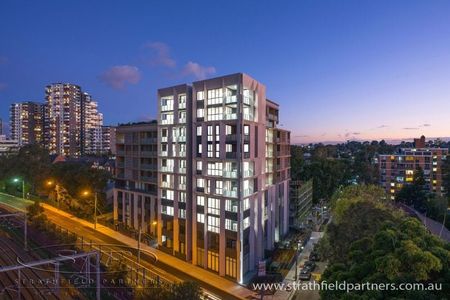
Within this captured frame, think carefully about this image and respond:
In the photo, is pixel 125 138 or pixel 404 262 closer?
pixel 404 262

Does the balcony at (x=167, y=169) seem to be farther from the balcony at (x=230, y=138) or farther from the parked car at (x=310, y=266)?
the parked car at (x=310, y=266)

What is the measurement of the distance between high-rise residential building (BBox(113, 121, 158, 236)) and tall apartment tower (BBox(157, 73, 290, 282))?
592 cm

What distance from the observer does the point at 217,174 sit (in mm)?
44500

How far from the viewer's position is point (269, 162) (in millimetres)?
55094

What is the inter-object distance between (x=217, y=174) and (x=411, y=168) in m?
90.1

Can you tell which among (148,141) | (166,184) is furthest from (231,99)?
(148,141)

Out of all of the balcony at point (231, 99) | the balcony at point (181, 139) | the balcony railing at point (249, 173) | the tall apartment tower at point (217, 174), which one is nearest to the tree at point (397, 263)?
the balcony railing at point (249, 173)

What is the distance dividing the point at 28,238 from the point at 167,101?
106 feet

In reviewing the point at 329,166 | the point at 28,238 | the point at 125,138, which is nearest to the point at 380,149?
the point at 329,166

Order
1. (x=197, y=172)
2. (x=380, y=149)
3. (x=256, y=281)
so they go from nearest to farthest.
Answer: (x=256, y=281)
(x=197, y=172)
(x=380, y=149)

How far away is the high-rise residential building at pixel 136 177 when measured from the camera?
192 ft

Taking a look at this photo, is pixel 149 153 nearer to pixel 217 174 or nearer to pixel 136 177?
pixel 136 177

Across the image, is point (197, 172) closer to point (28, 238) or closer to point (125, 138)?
point (125, 138)

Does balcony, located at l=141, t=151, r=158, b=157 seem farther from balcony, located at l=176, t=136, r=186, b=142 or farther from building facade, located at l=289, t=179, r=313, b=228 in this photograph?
building facade, located at l=289, t=179, r=313, b=228
